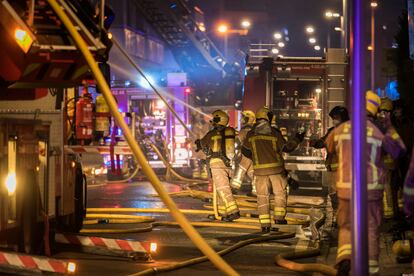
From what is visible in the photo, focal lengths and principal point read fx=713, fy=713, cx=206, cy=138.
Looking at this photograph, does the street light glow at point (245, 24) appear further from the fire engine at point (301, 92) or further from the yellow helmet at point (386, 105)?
the yellow helmet at point (386, 105)

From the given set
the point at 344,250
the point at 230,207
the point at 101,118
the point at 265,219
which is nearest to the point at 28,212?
the point at 101,118

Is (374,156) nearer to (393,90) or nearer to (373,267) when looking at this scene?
(373,267)

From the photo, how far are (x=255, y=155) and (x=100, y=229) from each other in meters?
2.42

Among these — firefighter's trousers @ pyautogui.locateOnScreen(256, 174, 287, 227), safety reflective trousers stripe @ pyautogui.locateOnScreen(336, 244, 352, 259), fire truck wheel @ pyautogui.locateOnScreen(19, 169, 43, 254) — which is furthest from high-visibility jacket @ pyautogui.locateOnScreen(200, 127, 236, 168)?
safety reflective trousers stripe @ pyautogui.locateOnScreen(336, 244, 352, 259)

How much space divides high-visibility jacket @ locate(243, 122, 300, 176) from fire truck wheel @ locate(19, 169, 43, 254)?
374 centimetres

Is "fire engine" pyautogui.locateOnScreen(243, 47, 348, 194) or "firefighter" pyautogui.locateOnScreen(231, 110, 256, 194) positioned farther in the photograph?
"fire engine" pyautogui.locateOnScreen(243, 47, 348, 194)

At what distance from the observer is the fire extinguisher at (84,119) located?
29.1 feet

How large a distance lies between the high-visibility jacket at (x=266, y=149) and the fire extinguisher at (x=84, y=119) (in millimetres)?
2380

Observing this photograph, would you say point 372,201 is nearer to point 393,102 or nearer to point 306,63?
point 393,102

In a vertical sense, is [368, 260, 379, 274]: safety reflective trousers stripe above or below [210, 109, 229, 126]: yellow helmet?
below

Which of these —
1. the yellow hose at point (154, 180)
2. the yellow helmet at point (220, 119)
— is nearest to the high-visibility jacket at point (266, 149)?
the yellow helmet at point (220, 119)

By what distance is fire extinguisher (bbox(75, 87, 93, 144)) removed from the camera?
29.1 ft

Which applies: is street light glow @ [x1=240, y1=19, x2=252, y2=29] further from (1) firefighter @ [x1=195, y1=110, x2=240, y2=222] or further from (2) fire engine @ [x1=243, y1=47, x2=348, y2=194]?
(1) firefighter @ [x1=195, y1=110, x2=240, y2=222]

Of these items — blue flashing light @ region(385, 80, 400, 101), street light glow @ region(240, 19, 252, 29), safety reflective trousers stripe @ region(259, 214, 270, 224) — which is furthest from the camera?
street light glow @ region(240, 19, 252, 29)
